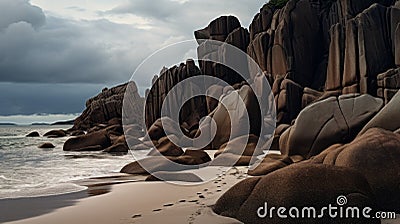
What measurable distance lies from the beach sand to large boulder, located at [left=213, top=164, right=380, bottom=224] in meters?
0.52

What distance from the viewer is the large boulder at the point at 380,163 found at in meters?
7.30

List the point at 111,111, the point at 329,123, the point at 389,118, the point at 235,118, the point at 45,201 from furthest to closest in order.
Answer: the point at 111,111 < the point at 235,118 < the point at 329,123 < the point at 389,118 < the point at 45,201

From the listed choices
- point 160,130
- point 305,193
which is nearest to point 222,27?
point 160,130

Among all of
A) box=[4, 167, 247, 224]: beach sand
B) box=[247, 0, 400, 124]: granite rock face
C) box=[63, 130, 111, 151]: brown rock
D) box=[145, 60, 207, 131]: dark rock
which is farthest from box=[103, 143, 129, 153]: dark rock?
box=[4, 167, 247, 224]: beach sand

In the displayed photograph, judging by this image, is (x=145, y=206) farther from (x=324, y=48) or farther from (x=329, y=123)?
(x=324, y=48)

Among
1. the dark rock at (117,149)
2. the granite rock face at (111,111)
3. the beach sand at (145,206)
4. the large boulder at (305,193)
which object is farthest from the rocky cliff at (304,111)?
the granite rock face at (111,111)

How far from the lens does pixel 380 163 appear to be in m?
7.62

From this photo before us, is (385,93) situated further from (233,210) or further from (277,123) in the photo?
(233,210)

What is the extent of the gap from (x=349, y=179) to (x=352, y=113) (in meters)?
9.85

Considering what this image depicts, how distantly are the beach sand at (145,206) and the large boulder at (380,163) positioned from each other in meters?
2.60

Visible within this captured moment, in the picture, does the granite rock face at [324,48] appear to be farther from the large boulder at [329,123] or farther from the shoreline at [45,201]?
the shoreline at [45,201]

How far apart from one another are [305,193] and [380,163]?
2104 millimetres

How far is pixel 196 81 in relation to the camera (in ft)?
157

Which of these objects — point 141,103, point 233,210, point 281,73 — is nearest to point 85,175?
point 233,210
